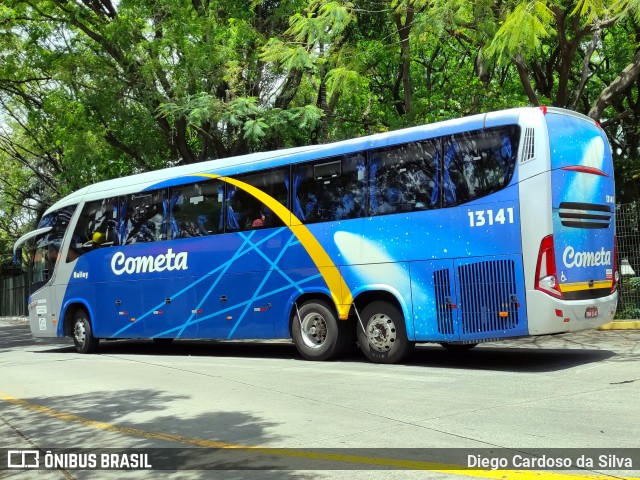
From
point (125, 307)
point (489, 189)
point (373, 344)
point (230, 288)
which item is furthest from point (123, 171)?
point (489, 189)

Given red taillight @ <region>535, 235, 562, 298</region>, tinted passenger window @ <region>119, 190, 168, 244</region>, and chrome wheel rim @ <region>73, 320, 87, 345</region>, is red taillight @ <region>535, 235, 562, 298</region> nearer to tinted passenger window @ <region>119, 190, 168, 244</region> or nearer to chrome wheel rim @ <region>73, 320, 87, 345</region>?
tinted passenger window @ <region>119, 190, 168, 244</region>

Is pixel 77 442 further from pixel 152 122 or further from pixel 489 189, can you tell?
pixel 152 122

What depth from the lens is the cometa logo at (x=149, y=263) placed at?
47.0 ft

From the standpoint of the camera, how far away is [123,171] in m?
24.8

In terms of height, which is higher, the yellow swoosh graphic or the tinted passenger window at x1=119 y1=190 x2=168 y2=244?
the tinted passenger window at x1=119 y1=190 x2=168 y2=244

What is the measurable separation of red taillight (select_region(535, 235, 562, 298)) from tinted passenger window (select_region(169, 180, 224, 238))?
6320 millimetres

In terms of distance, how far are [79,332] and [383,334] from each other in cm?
845

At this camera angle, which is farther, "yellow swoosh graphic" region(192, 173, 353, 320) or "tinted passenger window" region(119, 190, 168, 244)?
"tinted passenger window" region(119, 190, 168, 244)

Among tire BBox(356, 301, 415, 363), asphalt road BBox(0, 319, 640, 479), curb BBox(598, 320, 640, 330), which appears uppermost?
tire BBox(356, 301, 415, 363)

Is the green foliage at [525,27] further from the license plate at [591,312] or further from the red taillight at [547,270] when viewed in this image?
the license plate at [591,312]

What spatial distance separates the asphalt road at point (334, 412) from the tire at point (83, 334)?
10.6ft

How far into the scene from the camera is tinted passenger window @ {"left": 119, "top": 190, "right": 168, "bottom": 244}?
1468 centimetres

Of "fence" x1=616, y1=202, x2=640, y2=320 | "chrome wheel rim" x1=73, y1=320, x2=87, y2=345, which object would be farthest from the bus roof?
"fence" x1=616, y1=202, x2=640, y2=320

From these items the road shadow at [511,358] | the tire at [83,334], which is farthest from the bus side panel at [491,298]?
the tire at [83,334]
